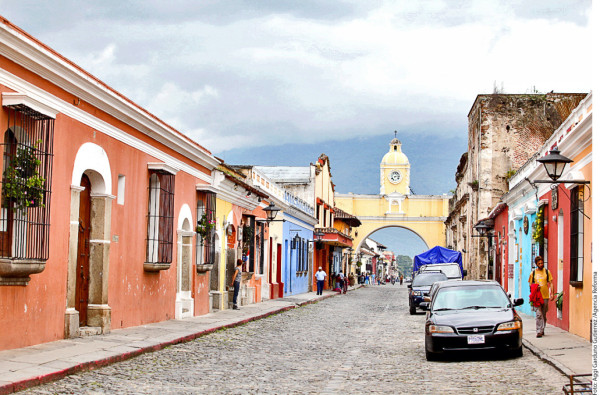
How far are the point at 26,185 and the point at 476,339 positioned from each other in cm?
644

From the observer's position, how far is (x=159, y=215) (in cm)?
1590

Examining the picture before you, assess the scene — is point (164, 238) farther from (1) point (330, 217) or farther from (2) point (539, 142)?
(1) point (330, 217)

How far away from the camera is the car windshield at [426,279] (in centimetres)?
2481

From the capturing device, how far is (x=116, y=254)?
45.2ft

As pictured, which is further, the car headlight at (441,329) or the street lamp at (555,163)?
the street lamp at (555,163)

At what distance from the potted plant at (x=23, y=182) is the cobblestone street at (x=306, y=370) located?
7.77 feet

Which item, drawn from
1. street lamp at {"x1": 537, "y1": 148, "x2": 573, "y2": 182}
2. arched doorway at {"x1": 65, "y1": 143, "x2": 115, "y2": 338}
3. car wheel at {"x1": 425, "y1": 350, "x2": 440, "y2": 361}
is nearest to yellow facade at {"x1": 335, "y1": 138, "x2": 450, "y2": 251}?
arched doorway at {"x1": 65, "y1": 143, "x2": 115, "y2": 338}

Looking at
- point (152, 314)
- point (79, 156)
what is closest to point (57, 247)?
point (79, 156)

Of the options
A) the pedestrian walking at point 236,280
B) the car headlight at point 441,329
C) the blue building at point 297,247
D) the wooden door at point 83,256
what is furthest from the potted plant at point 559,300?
the blue building at point 297,247

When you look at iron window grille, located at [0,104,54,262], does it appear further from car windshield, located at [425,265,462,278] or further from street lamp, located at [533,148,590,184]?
car windshield, located at [425,265,462,278]

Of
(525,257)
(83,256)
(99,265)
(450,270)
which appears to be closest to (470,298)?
(99,265)

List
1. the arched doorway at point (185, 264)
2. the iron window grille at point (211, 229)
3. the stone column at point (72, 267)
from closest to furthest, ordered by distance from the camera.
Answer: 1. the stone column at point (72, 267)
2. the arched doorway at point (185, 264)
3. the iron window grille at point (211, 229)

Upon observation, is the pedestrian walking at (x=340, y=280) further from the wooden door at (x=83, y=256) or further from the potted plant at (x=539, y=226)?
the wooden door at (x=83, y=256)

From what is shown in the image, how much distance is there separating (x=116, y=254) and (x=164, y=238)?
8.11 ft
